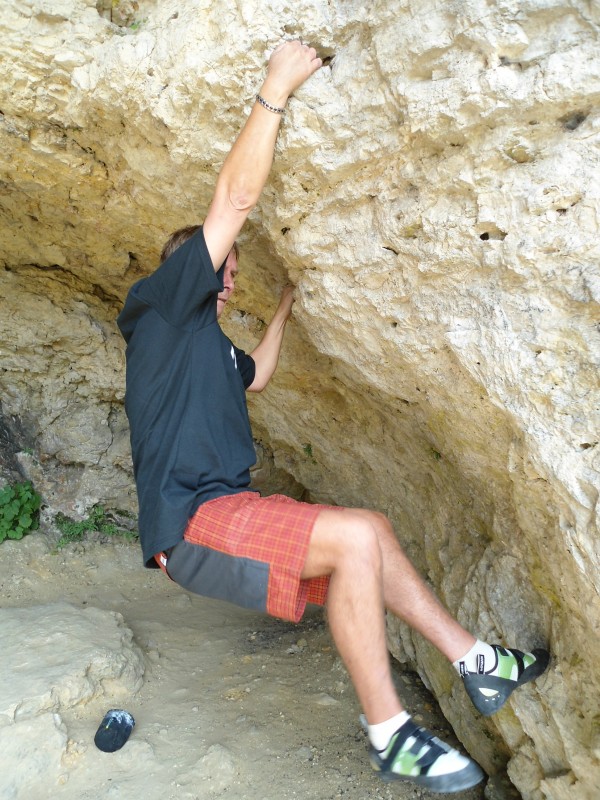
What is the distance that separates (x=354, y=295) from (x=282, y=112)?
28.4 inches

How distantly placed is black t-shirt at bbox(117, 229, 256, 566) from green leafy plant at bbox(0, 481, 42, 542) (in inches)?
97.0

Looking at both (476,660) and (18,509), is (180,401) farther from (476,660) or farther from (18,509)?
(18,509)

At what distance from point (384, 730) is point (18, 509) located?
339cm

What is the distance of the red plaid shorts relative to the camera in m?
2.13

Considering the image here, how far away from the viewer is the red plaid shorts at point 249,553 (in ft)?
6.99

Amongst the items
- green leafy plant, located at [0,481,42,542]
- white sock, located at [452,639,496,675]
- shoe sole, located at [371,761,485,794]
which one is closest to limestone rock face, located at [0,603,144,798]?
green leafy plant, located at [0,481,42,542]

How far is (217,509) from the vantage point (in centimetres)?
227

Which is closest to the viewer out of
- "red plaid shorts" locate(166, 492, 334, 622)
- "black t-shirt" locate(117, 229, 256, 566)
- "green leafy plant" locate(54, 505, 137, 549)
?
"red plaid shorts" locate(166, 492, 334, 622)

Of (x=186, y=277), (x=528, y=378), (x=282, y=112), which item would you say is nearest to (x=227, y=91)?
(x=282, y=112)

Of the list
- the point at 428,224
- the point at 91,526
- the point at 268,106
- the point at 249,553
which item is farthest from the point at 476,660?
the point at 91,526

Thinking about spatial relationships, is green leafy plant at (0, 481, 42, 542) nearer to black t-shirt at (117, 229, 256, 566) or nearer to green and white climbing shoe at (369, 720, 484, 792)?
black t-shirt at (117, 229, 256, 566)

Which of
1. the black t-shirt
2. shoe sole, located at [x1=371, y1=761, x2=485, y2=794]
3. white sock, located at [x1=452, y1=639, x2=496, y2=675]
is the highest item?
the black t-shirt

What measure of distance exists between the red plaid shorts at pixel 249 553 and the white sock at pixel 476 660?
1.94 feet

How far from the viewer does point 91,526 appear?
4691 millimetres
